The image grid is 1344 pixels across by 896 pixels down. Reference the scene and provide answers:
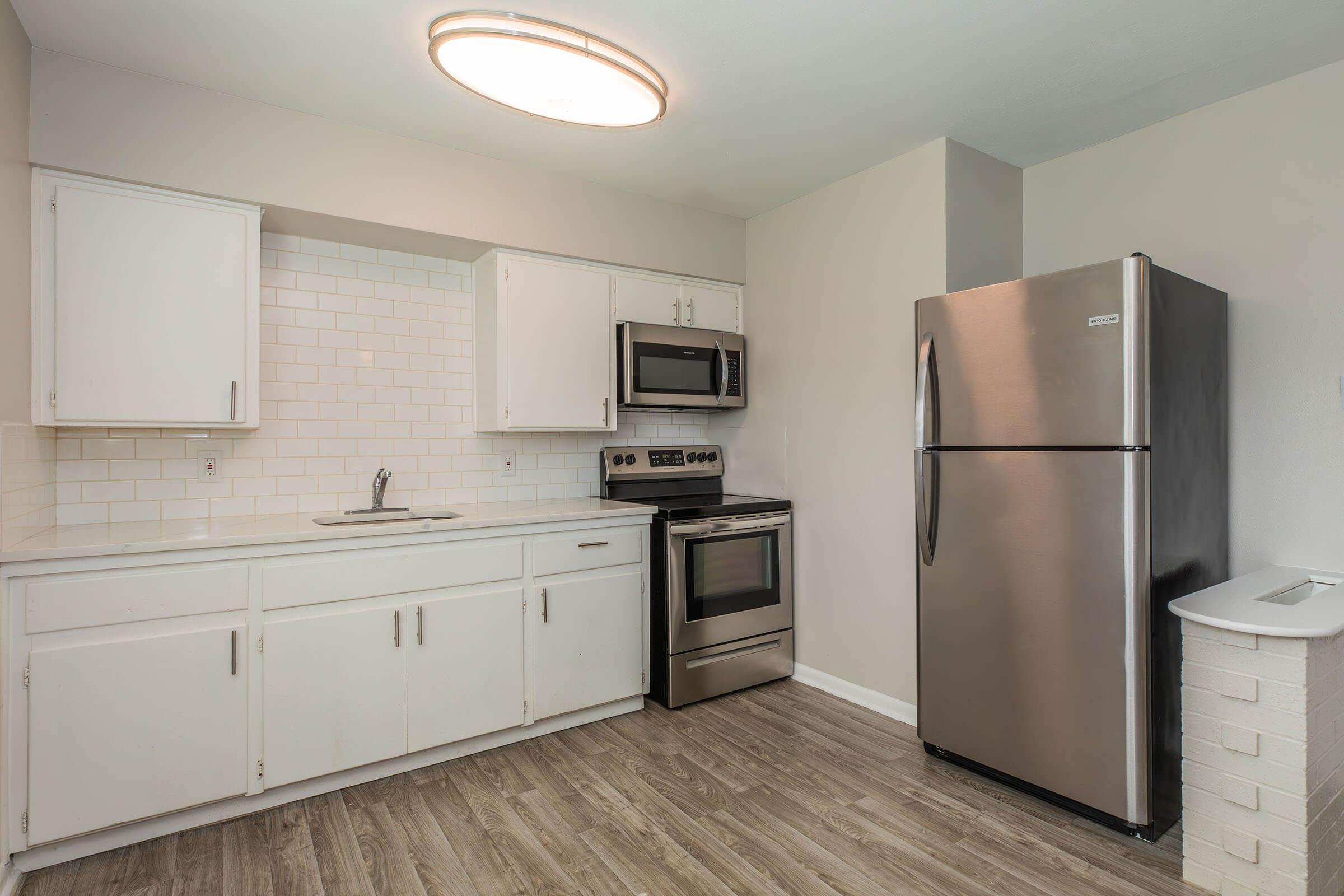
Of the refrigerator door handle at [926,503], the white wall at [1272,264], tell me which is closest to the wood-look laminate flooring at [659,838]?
the refrigerator door handle at [926,503]

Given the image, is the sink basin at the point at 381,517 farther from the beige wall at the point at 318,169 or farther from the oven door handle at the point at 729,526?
the beige wall at the point at 318,169

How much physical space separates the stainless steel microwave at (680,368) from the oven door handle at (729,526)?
68cm

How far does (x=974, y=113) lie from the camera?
260 centimetres

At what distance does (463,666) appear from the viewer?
104 inches

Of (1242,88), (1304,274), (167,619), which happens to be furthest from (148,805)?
(1242,88)

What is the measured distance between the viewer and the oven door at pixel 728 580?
10.2 ft

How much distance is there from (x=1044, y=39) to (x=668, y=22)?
3.86 feet

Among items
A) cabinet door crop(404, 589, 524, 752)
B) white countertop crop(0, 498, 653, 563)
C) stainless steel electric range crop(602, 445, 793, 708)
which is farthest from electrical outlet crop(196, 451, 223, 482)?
stainless steel electric range crop(602, 445, 793, 708)

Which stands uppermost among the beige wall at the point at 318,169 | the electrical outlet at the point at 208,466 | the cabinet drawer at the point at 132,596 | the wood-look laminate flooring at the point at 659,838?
the beige wall at the point at 318,169

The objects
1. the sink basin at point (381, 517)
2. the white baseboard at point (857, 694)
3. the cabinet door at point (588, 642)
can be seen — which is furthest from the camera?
the white baseboard at point (857, 694)

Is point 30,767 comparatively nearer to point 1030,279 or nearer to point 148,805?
point 148,805

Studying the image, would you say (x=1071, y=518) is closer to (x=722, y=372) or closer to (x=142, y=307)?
(x=722, y=372)

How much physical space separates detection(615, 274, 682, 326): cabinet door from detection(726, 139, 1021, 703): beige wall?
19.9 inches

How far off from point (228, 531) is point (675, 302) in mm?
2291
